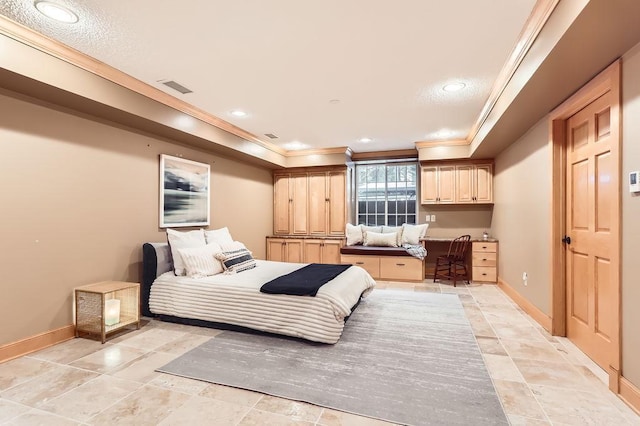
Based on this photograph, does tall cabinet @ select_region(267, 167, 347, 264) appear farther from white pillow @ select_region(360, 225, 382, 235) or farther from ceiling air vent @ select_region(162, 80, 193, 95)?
ceiling air vent @ select_region(162, 80, 193, 95)

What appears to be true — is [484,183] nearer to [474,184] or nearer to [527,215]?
[474,184]

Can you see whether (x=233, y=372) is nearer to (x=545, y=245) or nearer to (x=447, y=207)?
(x=545, y=245)

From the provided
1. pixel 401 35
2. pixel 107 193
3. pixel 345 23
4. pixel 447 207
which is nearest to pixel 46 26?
pixel 107 193

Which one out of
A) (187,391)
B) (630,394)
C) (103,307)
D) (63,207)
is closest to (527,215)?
(630,394)

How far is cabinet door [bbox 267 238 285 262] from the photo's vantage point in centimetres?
685

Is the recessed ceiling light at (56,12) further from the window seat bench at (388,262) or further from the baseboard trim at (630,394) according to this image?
the window seat bench at (388,262)

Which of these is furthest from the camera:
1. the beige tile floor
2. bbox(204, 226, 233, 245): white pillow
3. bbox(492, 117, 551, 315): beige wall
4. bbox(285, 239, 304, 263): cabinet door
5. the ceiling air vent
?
bbox(285, 239, 304, 263): cabinet door

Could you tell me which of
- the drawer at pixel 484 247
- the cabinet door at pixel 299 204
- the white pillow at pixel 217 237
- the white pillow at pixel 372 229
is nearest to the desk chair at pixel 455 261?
the drawer at pixel 484 247

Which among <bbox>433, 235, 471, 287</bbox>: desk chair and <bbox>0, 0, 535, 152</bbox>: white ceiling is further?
<bbox>433, 235, 471, 287</bbox>: desk chair

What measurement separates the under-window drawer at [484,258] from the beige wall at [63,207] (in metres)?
5.08

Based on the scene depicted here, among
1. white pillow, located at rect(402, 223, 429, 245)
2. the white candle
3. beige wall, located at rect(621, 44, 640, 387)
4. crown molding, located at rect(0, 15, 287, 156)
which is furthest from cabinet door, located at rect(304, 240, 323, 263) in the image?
beige wall, located at rect(621, 44, 640, 387)

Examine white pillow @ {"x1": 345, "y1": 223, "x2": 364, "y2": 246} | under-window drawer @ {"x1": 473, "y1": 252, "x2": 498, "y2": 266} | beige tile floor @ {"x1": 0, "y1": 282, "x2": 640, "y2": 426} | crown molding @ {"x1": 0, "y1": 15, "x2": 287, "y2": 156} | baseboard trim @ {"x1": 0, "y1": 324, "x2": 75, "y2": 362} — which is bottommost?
beige tile floor @ {"x1": 0, "y1": 282, "x2": 640, "y2": 426}

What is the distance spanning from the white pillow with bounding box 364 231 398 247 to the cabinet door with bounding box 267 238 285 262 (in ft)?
5.90

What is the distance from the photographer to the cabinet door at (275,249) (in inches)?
270
